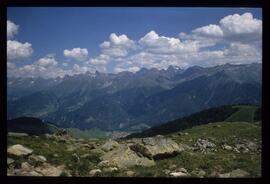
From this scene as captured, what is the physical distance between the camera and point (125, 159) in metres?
12.3

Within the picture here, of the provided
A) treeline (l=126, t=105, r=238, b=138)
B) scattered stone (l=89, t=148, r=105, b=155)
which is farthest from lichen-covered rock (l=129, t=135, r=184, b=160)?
treeline (l=126, t=105, r=238, b=138)

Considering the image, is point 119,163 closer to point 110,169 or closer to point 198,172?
point 110,169

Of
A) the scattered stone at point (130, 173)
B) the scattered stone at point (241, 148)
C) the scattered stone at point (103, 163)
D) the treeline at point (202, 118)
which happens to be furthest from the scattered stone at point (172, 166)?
the treeline at point (202, 118)

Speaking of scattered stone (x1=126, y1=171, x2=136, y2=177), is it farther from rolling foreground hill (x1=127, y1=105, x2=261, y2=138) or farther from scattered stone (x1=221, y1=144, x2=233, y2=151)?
rolling foreground hill (x1=127, y1=105, x2=261, y2=138)

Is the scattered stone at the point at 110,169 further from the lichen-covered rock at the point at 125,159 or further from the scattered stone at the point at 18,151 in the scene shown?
the scattered stone at the point at 18,151

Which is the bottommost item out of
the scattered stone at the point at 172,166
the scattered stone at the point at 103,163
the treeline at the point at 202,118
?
the treeline at the point at 202,118

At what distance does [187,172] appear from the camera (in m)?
11.5

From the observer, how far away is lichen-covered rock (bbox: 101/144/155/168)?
11979 millimetres

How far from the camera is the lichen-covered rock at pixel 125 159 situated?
11979 mm

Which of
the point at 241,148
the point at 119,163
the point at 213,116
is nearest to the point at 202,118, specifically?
the point at 213,116

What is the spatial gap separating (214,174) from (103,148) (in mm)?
4731
